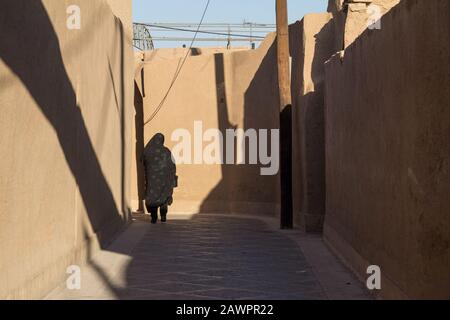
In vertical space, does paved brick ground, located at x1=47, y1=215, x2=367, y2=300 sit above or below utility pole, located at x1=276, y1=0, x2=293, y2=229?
below

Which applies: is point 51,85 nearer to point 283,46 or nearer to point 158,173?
point 283,46

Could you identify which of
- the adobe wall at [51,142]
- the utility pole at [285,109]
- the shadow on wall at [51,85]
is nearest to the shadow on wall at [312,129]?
the utility pole at [285,109]

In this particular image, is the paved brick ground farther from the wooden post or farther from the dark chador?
the wooden post

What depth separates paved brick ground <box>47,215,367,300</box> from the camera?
7.34 metres

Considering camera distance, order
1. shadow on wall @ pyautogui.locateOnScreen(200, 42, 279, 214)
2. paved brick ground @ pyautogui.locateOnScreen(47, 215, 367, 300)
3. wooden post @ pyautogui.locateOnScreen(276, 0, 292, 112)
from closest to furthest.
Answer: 1. paved brick ground @ pyautogui.locateOnScreen(47, 215, 367, 300)
2. wooden post @ pyautogui.locateOnScreen(276, 0, 292, 112)
3. shadow on wall @ pyautogui.locateOnScreen(200, 42, 279, 214)

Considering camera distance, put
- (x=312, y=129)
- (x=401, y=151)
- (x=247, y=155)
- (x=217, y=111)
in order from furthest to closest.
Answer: (x=217, y=111)
(x=247, y=155)
(x=312, y=129)
(x=401, y=151)

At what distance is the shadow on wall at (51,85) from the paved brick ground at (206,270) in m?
0.92

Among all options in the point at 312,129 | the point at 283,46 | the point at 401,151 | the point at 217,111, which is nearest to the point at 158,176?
the point at 312,129

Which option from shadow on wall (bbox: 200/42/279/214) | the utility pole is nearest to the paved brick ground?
the utility pole

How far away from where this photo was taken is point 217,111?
20250mm

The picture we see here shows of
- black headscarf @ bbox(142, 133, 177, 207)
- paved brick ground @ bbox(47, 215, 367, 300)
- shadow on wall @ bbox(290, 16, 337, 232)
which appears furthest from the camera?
black headscarf @ bbox(142, 133, 177, 207)

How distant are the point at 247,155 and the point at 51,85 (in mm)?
12439

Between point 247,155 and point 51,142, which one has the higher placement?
point 51,142

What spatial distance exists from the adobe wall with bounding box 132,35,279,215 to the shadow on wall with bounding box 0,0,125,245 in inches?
323
